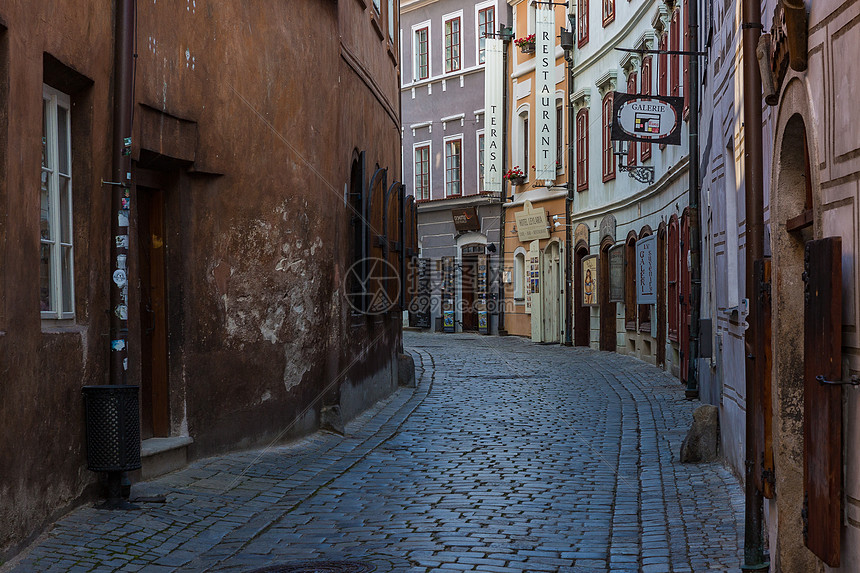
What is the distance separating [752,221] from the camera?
5.83 meters

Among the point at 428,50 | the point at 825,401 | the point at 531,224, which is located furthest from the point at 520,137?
the point at 825,401

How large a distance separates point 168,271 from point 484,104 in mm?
25424

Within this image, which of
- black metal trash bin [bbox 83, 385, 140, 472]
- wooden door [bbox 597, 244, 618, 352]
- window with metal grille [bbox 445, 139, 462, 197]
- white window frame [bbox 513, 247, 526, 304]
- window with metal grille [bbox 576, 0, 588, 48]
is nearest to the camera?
black metal trash bin [bbox 83, 385, 140, 472]

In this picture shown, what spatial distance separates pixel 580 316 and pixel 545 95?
248 inches

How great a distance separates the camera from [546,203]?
29469 millimetres

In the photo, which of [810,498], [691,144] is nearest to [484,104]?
[691,144]

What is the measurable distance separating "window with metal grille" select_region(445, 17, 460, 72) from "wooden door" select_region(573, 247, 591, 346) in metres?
10.1

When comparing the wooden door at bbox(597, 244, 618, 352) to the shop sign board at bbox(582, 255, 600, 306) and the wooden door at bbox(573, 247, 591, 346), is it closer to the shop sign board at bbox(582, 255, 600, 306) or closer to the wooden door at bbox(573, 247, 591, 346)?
the shop sign board at bbox(582, 255, 600, 306)

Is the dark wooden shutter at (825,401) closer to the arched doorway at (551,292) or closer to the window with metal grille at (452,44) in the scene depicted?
the arched doorway at (551,292)

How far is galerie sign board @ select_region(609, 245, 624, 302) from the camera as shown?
74.0 feet

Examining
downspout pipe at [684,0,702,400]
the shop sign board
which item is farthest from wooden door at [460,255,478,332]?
downspout pipe at [684,0,702,400]

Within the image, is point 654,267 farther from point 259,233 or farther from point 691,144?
point 259,233

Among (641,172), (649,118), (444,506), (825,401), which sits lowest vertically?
(444,506)

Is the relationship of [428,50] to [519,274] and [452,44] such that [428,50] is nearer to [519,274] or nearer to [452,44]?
[452,44]
